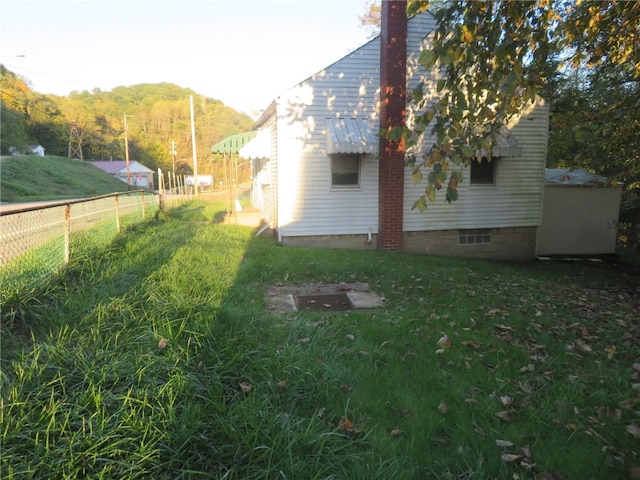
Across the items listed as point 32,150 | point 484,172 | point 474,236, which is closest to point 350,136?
point 484,172

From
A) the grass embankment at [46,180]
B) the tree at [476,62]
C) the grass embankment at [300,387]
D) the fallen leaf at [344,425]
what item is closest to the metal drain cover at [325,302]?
the grass embankment at [300,387]

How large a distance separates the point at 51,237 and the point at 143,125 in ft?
279

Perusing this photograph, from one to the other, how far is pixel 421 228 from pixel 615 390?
7.19m

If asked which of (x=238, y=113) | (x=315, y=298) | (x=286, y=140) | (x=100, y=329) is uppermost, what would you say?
(x=238, y=113)

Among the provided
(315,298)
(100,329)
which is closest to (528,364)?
(315,298)

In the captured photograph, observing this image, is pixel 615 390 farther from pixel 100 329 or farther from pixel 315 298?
pixel 100 329

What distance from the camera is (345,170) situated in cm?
987

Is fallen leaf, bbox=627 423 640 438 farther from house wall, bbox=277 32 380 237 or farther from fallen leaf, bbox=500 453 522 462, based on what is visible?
house wall, bbox=277 32 380 237

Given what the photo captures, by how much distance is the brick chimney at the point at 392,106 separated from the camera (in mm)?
9023

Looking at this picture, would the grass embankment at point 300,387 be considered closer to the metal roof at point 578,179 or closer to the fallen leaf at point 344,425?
the fallen leaf at point 344,425

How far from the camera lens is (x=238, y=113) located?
8700cm

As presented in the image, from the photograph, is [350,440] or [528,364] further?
[528,364]

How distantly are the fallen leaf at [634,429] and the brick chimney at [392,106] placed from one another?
282 inches

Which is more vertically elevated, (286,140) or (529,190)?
(286,140)
